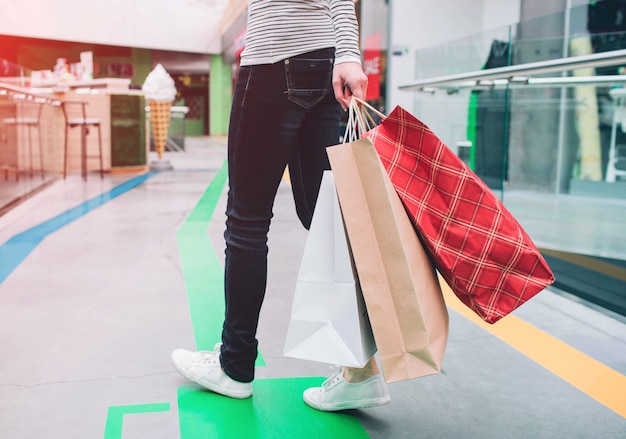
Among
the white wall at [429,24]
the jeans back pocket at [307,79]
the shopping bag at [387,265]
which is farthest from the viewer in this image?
the white wall at [429,24]

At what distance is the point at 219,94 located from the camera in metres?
25.1

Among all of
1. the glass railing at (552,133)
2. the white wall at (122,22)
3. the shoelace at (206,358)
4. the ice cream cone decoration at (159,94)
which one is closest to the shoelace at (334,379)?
the shoelace at (206,358)

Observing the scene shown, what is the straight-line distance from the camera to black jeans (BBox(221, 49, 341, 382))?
1.52 metres

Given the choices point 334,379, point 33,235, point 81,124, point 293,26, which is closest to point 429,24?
point 81,124

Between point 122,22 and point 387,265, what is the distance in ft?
68.2

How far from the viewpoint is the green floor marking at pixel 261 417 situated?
156 centimetres

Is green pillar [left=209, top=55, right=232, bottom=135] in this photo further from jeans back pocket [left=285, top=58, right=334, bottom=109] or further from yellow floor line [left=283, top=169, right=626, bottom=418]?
jeans back pocket [left=285, top=58, right=334, bottom=109]

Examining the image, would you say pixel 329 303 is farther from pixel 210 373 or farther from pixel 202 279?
pixel 202 279

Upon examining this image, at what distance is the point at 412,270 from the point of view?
1278 millimetres

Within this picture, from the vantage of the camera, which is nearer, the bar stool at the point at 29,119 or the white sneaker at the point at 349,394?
the white sneaker at the point at 349,394

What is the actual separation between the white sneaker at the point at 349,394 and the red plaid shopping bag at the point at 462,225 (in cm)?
44

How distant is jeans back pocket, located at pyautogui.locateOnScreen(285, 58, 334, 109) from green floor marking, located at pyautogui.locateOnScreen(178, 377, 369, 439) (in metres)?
0.79

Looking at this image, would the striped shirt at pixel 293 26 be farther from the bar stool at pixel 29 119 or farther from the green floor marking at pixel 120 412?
the bar stool at pixel 29 119

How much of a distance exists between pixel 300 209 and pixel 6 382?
3.25ft
